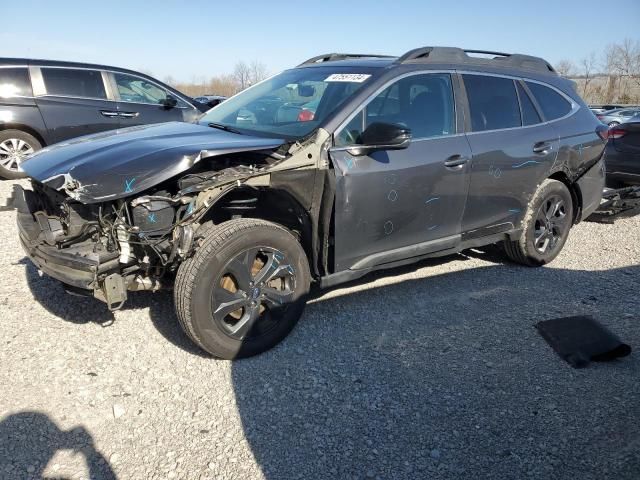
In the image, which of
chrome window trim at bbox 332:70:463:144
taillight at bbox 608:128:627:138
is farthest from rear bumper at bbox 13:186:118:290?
taillight at bbox 608:128:627:138

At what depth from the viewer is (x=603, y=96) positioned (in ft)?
151

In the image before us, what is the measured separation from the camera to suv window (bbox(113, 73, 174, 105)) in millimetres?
8297

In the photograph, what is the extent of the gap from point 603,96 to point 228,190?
51703 mm

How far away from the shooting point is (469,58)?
4.32 metres

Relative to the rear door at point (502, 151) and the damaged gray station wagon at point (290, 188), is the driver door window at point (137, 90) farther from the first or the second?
the rear door at point (502, 151)

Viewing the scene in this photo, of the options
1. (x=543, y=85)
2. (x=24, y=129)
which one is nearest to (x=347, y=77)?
(x=543, y=85)

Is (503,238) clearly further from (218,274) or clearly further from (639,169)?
(639,169)

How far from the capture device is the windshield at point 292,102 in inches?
142

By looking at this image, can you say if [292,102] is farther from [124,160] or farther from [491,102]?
[491,102]

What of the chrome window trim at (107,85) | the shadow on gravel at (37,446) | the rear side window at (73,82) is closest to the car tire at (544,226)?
the shadow on gravel at (37,446)

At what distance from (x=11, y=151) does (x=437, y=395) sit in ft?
24.5

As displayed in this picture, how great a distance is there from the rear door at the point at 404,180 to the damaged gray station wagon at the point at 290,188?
0.4 inches

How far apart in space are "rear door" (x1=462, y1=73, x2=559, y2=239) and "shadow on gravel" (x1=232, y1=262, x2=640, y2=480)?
2.44 ft

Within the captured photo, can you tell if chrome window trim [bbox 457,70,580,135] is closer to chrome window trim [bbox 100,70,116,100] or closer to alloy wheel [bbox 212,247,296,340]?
alloy wheel [bbox 212,247,296,340]
